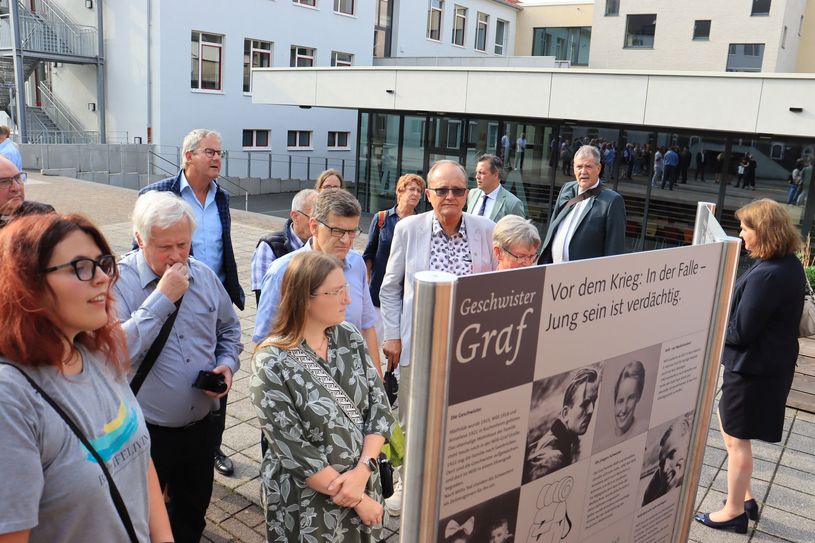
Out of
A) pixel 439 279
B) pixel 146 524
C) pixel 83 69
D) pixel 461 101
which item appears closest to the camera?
pixel 439 279

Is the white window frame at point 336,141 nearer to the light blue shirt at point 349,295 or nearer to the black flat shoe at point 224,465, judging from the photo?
the black flat shoe at point 224,465

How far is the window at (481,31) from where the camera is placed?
125ft

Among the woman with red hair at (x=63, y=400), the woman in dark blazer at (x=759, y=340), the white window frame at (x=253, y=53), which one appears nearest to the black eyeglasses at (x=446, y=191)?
the woman in dark blazer at (x=759, y=340)

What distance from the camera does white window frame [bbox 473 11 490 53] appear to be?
38.0m

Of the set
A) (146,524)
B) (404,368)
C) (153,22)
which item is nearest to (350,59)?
(153,22)

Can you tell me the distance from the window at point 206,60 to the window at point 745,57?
78.2 feet

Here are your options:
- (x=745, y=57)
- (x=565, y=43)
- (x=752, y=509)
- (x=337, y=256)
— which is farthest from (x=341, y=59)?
(x=752, y=509)

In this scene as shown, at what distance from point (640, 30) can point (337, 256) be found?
35388 mm

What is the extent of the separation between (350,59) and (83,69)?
36.8ft

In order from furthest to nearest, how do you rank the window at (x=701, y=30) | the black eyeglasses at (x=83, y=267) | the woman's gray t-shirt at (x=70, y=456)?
the window at (x=701, y=30) < the black eyeglasses at (x=83, y=267) < the woman's gray t-shirt at (x=70, y=456)

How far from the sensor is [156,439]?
2.86 metres

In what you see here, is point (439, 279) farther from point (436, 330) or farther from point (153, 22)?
point (153, 22)

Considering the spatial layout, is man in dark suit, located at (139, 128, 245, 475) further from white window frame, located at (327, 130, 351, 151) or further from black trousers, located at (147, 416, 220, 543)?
white window frame, located at (327, 130, 351, 151)

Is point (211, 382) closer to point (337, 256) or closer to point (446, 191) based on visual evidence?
point (337, 256)
